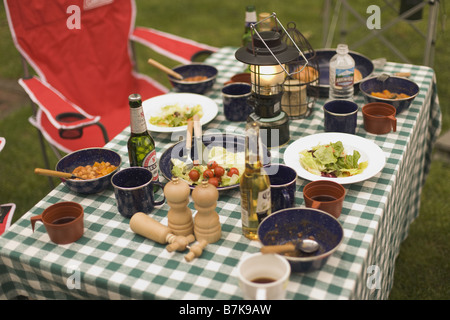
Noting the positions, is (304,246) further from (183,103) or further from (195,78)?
(195,78)

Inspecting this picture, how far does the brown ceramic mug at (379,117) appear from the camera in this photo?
7.19ft

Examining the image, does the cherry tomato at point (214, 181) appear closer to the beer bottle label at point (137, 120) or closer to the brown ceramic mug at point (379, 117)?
the beer bottle label at point (137, 120)

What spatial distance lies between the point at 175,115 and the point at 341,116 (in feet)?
2.43

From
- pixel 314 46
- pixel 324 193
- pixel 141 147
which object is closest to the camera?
pixel 324 193

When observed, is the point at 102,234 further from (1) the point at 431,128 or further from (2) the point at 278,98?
(1) the point at 431,128

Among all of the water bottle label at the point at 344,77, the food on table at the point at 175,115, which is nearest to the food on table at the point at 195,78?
the food on table at the point at 175,115

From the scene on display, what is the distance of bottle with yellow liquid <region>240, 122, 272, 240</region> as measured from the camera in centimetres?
154

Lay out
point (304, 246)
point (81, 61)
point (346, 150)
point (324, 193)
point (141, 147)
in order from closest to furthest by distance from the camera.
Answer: point (304, 246) → point (324, 193) → point (141, 147) → point (346, 150) → point (81, 61)

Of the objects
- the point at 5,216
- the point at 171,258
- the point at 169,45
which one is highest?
the point at 169,45

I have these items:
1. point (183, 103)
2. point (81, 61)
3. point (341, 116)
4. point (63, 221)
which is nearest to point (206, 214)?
point (63, 221)

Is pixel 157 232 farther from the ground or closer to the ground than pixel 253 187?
closer to the ground

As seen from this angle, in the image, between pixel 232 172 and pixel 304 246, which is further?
pixel 232 172

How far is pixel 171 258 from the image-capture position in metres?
1.61

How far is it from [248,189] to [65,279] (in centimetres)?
61
